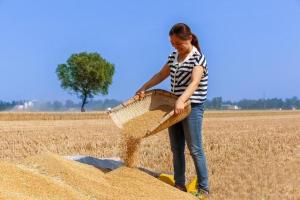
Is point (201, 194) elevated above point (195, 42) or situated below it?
below

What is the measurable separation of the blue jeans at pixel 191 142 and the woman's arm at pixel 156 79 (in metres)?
0.54

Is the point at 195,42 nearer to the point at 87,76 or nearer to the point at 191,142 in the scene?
the point at 191,142

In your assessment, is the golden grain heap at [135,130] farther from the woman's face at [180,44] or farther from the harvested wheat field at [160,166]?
the woman's face at [180,44]

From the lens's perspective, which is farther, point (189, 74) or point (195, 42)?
point (195, 42)

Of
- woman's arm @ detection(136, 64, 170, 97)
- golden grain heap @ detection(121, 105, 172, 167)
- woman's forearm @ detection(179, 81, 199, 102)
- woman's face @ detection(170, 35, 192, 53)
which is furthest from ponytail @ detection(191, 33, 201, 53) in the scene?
golden grain heap @ detection(121, 105, 172, 167)

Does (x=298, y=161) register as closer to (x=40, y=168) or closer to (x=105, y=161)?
(x=105, y=161)

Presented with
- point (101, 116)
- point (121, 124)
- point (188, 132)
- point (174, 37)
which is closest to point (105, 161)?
point (121, 124)

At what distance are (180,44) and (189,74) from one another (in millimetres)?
311

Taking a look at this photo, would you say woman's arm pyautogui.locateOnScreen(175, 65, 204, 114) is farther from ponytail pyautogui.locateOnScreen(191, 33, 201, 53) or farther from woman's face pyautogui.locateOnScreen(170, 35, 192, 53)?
ponytail pyautogui.locateOnScreen(191, 33, 201, 53)

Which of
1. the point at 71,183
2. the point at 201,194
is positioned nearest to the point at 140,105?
the point at 201,194

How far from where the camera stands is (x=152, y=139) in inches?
452

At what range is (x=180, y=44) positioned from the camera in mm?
5527

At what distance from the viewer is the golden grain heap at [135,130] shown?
17.9 ft

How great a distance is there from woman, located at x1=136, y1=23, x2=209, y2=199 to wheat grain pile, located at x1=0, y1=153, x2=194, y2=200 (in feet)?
1.49
